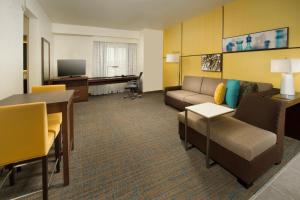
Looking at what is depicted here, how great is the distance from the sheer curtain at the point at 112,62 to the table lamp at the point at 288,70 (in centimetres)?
569

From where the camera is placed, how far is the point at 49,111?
157cm

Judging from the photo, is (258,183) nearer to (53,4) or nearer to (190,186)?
(190,186)

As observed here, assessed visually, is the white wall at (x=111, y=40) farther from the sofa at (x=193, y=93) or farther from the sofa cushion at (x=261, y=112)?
the sofa cushion at (x=261, y=112)

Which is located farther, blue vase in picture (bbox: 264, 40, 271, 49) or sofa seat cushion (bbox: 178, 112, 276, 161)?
blue vase in picture (bbox: 264, 40, 271, 49)

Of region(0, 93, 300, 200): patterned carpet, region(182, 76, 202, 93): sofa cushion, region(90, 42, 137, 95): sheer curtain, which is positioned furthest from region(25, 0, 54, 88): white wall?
region(182, 76, 202, 93): sofa cushion

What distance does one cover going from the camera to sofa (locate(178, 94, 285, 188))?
1614 millimetres

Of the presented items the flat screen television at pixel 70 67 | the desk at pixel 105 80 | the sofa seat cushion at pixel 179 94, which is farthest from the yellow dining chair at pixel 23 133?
the desk at pixel 105 80

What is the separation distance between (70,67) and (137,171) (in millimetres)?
4841

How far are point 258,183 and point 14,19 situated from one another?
3.89 metres

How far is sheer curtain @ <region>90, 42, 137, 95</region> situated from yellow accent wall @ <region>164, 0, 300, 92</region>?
2.72m

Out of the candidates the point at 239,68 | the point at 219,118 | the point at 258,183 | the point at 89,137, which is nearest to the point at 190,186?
the point at 258,183

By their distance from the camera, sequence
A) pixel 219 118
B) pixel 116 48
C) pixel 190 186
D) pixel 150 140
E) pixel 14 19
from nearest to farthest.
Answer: pixel 190 186 < pixel 219 118 < pixel 14 19 < pixel 150 140 < pixel 116 48

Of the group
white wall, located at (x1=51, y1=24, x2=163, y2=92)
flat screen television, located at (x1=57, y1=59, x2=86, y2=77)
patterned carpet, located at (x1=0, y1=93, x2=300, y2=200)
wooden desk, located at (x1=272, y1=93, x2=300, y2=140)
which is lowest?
patterned carpet, located at (x1=0, y1=93, x2=300, y2=200)

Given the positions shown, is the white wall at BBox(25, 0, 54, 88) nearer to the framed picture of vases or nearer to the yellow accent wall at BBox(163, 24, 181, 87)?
the yellow accent wall at BBox(163, 24, 181, 87)
